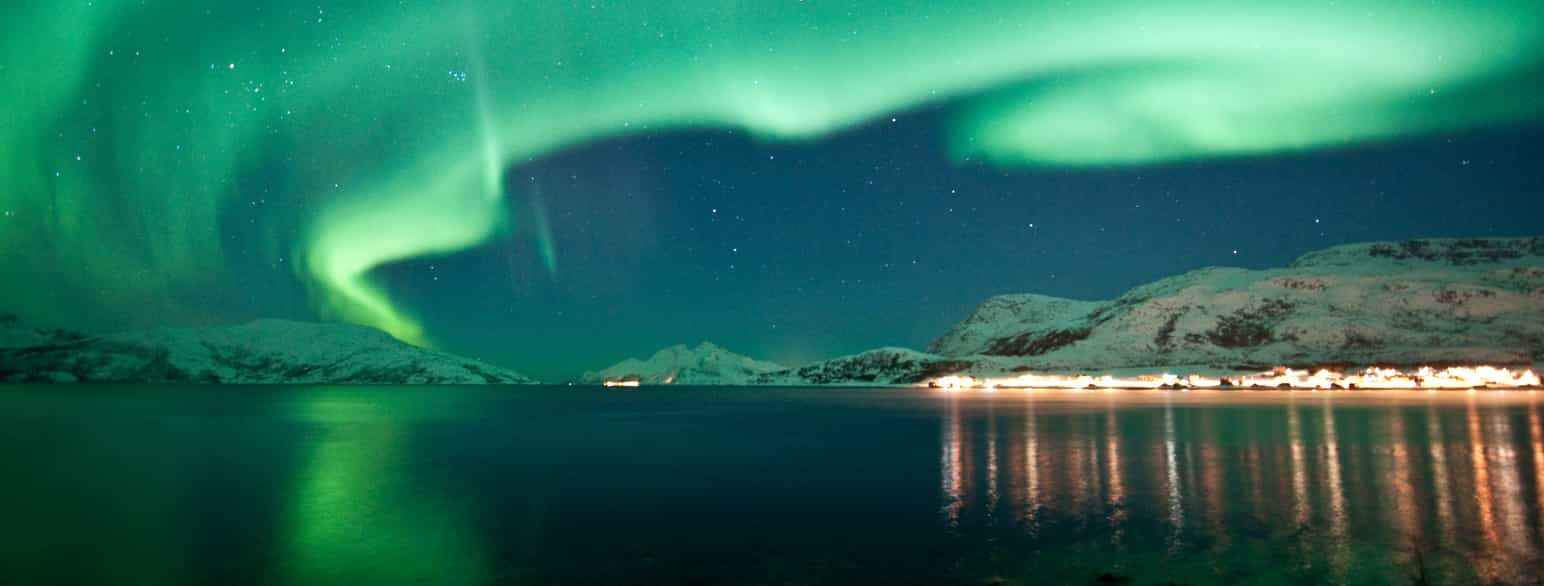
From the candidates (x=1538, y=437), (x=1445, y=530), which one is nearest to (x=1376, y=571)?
(x=1445, y=530)

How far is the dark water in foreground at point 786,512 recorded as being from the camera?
2059 cm

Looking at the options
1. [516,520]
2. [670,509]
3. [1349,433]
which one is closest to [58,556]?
[516,520]

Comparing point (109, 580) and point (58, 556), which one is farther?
point (58, 556)

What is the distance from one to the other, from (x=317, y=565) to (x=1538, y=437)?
236ft

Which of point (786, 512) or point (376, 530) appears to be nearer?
point (376, 530)

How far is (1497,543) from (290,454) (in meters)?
57.0

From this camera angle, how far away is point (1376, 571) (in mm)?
19734

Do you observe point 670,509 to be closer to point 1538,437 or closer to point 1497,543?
point 1497,543

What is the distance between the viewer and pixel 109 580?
20.0 metres

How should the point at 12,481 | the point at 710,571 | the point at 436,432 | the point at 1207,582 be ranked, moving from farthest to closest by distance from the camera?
the point at 436,432, the point at 12,481, the point at 710,571, the point at 1207,582

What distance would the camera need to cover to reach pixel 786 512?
29719 mm

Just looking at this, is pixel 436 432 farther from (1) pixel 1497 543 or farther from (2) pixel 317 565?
(1) pixel 1497 543

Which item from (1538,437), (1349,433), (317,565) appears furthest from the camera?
(1349,433)

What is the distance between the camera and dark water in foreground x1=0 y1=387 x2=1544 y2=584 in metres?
20.6
